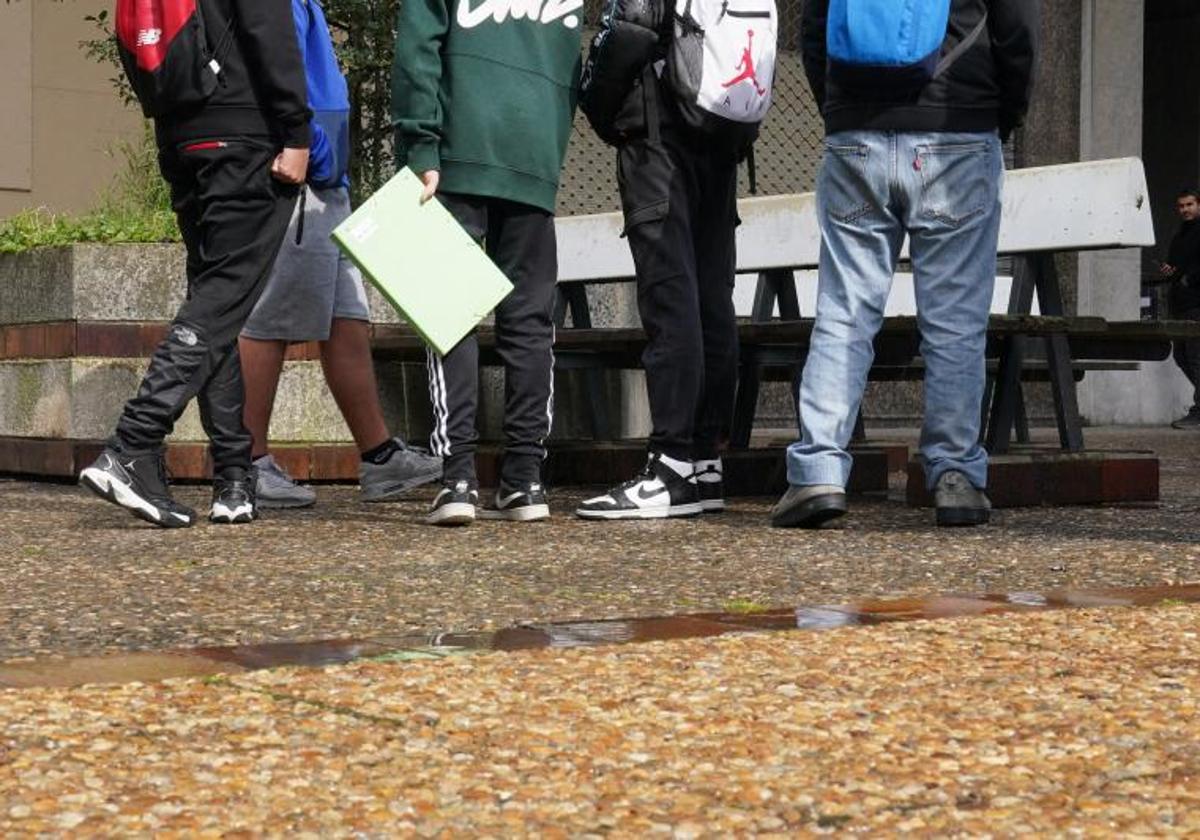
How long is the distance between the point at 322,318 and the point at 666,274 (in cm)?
113

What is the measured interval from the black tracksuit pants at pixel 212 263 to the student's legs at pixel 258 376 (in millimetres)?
745

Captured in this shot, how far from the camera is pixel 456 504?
5281mm

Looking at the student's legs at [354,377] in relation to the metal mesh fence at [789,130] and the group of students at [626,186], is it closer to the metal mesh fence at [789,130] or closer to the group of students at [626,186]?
the group of students at [626,186]

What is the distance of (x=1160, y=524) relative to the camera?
5523 mm

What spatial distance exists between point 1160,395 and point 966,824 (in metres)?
13.6

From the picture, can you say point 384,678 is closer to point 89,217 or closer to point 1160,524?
point 1160,524

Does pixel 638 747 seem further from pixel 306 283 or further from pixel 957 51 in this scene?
pixel 306 283

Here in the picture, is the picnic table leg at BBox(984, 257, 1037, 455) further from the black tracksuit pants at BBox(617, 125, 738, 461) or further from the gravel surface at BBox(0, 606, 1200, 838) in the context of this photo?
the gravel surface at BBox(0, 606, 1200, 838)

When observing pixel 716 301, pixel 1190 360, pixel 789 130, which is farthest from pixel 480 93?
pixel 1190 360

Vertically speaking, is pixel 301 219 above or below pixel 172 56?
below

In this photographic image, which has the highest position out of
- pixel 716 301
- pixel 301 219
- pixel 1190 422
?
pixel 301 219

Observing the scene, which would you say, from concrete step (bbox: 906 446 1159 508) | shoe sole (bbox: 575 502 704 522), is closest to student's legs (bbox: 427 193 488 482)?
shoe sole (bbox: 575 502 704 522)

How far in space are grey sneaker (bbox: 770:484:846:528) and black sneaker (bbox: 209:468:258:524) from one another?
1.31 metres

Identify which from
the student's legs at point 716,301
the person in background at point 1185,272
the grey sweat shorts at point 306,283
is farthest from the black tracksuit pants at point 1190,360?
the grey sweat shorts at point 306,283
